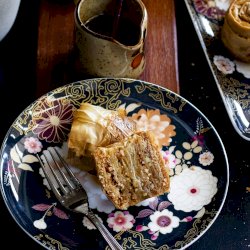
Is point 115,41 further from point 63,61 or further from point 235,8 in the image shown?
point 235,8

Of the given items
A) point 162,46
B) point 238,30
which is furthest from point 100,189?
point 238,30

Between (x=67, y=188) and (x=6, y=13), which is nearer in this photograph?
(x=67, y=188)

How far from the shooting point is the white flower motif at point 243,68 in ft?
4.71

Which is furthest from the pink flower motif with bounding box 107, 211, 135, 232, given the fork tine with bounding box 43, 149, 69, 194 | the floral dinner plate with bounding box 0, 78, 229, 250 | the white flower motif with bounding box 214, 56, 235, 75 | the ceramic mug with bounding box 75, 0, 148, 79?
the white flower motif with bounding box 214, 56, 235, 75

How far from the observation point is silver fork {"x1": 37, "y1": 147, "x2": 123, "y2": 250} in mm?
1081

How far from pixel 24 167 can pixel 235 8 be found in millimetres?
668

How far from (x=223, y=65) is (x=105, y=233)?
1.91ft

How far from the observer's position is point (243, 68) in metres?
1.44

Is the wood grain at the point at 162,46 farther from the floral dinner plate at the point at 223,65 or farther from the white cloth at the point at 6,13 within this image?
the white cloth at the point at 6,13

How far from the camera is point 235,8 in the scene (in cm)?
143

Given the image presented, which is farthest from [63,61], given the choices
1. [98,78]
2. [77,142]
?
[77,142]

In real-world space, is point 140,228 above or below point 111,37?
below

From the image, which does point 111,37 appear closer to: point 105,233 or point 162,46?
point 162,46

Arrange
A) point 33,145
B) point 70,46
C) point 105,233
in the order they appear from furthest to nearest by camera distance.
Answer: point 70,46
point 33,145
point 105,233
